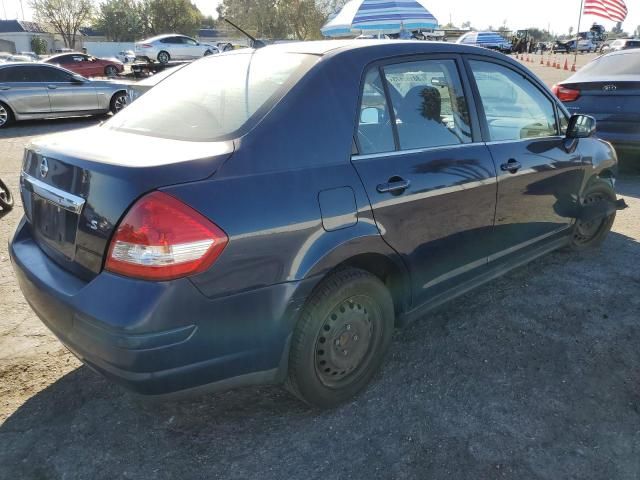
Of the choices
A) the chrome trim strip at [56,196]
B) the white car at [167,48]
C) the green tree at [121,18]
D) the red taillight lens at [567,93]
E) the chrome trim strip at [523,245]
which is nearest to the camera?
the chrome trim strip at [56,196]

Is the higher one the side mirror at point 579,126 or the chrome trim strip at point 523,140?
the side mirror at point 579,126

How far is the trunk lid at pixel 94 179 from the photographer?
6.16 ft

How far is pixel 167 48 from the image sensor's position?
2811 cm

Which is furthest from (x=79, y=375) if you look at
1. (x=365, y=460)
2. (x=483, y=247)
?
Result: (x=483, y=247)

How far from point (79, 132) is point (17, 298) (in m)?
1.65

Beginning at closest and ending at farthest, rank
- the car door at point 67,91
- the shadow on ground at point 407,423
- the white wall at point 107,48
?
1. the shadow on ground at point 407,423
2. the car door at point 67,91
3. the white wall at point 107,48

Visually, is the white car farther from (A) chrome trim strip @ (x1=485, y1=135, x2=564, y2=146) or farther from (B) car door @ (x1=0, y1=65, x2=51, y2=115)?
(A) chrome trim strip @ (x1=485, y1=135, x2=564, y2=146)

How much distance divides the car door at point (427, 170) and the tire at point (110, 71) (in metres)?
24.0

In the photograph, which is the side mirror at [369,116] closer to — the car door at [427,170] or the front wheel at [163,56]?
the car door at [427,170]

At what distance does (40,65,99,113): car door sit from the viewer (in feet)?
38.1

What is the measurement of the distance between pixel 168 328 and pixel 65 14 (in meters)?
69.3

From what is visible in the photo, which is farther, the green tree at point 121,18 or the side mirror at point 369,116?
the green tree at point 121,18

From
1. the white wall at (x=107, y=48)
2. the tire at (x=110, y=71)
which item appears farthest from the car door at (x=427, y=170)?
the white wall at (x=107, y=48)

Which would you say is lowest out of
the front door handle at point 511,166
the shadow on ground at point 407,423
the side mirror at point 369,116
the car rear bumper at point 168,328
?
the shadow on ground at point 407,423
